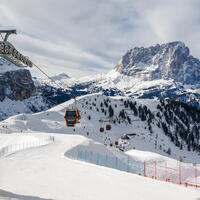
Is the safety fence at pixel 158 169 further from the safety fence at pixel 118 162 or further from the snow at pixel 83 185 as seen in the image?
the snow at pixel 83 185

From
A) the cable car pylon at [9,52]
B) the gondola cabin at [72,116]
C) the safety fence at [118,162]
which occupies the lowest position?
the safety fence at [118,162]

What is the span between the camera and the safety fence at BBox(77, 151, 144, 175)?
41319 mm

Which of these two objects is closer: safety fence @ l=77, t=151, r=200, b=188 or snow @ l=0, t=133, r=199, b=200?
snow @ l=0, t=133, r=199, b=200

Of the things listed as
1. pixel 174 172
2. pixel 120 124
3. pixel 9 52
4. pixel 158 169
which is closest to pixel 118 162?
pixel 158 169

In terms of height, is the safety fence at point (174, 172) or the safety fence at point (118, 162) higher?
the safety fence at point (118, 162)

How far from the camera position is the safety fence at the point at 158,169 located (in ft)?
144

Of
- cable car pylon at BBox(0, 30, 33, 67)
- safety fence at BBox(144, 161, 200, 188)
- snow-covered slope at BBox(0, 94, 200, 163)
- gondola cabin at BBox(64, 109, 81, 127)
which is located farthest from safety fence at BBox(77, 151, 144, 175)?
snow-covered slope at BBox(0, 94, 200, 163)

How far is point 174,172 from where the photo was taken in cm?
4772

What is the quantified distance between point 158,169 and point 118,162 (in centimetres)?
1057

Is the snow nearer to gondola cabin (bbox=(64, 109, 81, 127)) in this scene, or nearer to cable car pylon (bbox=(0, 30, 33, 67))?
cable car pylon (bbox=(0, 30, 33, 67))

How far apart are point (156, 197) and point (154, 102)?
18910 cm

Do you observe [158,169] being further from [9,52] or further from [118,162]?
[9,52]

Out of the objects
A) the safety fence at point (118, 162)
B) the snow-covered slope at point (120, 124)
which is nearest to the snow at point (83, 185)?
the safety fence at point (118, 162)

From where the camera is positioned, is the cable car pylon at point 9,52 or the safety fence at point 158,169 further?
the safety fence at point 158,169
